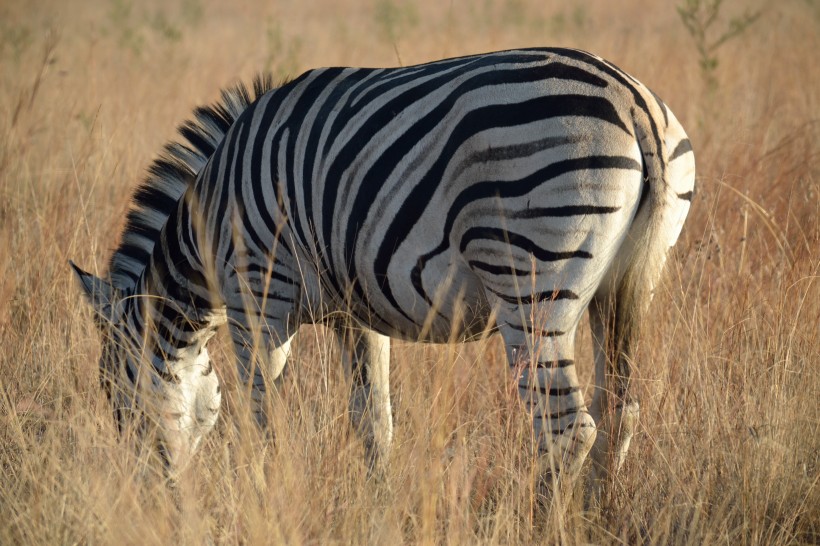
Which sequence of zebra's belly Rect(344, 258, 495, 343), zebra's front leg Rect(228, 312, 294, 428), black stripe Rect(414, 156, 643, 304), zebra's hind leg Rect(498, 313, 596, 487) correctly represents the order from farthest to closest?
1. zebra's front leg Rect(228, 312, 294, 428)
2. zebra's belly Rect(344, 258, 495, 343)
3. zebra's hind leg Rect(498, 313, 596, 487)
4. black stripe Rect(414, 156, 643, 304)

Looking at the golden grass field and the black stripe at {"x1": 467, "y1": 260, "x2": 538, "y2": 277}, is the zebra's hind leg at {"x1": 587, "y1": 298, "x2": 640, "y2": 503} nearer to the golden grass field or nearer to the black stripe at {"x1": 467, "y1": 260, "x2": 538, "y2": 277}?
the golden grass field

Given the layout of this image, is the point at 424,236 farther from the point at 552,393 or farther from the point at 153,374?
the point at 153,374

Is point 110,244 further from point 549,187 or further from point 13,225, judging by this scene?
point 549,187

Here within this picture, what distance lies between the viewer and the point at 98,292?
11.7ft

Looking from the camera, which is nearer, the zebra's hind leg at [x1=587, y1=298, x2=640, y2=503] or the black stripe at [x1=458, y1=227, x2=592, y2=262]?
the black stripe at [x1=458, y1=227, x2=592, y2=262]

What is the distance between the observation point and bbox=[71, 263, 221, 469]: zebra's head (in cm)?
345

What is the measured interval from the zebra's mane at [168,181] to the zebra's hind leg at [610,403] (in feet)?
6.11

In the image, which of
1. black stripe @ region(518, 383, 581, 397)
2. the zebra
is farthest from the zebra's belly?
black stripe @ region(518, 383, 581, 397)

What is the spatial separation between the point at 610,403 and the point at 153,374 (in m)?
1.88

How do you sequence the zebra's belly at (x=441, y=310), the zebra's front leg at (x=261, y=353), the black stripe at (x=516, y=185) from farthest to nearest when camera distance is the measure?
1. the zebra's front leg at (x=261, y=353)
2. the zebra's belly at (x=441, y=310)
3. the black stripe at (x=516, y=185)

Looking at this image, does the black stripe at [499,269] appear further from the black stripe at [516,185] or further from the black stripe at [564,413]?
the black stripe at [564,413]

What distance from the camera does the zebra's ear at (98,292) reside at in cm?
353

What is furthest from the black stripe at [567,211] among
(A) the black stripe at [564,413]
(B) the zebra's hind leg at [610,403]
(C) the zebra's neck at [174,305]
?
(C) the zebra's neck at [174,305]

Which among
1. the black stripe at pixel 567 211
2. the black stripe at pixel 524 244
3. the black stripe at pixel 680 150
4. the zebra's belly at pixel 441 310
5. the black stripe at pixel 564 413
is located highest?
the black stripe at pixel 680 150
